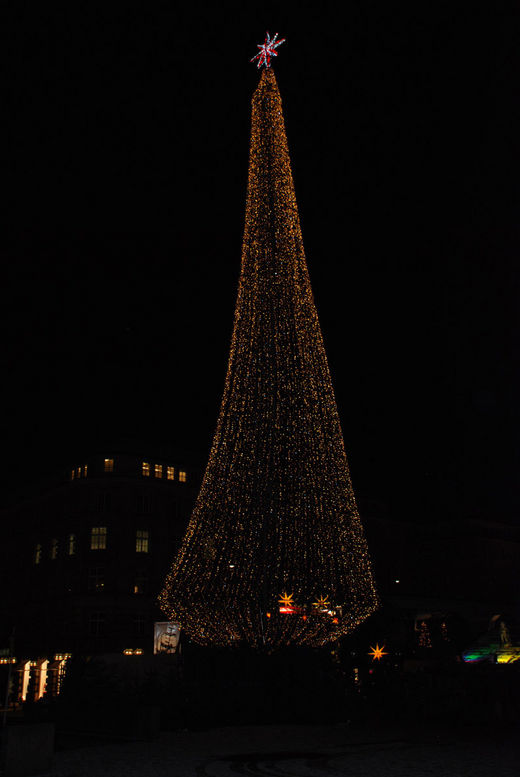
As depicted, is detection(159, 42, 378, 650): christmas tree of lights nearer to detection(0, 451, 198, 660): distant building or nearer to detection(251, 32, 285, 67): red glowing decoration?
detection(251, 32, 285, 67): red glowing decoration

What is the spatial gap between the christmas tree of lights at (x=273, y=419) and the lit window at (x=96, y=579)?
106ft

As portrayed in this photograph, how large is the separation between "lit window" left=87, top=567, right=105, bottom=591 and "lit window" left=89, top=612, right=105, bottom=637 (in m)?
1.95

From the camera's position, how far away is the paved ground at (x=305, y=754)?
14750 millimetres

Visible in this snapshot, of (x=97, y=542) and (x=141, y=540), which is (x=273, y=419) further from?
(x=141, y=540)

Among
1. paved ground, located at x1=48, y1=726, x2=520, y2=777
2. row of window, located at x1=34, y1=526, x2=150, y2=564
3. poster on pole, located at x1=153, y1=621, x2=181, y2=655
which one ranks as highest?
row of window, located at x1=34, y1=526, x2=150, y2=564

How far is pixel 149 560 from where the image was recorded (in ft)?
204

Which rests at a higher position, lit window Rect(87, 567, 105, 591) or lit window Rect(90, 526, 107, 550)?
lit window Rect(90, 526, 107, 550)

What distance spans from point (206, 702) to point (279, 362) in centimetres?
1149

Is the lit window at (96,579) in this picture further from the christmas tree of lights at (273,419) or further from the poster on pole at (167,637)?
the christmas tree of lights at (273,419)

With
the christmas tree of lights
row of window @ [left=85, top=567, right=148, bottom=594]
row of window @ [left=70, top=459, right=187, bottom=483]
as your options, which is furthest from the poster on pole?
row of window @ [left=70, top=459, right=187, bottom=483]

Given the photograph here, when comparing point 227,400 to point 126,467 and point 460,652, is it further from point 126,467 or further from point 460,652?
point 126,467

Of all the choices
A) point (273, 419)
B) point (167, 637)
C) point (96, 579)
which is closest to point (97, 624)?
point (96, 579)

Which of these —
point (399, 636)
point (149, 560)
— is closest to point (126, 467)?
point (149, 560)

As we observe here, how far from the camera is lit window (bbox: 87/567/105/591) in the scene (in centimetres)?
5981
